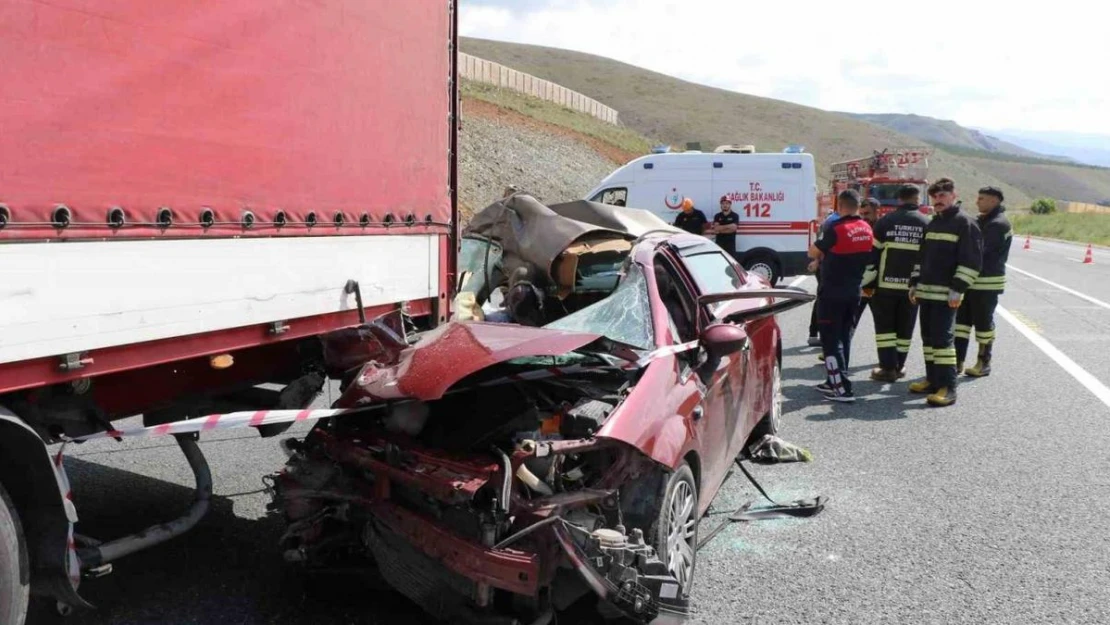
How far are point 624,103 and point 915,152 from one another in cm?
8259

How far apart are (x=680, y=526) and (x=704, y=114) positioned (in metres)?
110

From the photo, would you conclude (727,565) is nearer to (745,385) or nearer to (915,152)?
(745,385)

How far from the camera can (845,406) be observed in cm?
774

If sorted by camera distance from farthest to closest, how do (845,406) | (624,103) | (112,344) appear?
(624,103) → (845,406) → (112,344)

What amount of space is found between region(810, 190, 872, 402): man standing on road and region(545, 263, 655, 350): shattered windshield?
12.8 ft

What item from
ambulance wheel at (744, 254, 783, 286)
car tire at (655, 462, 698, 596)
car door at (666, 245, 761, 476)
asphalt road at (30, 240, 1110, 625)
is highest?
car door at (666, 245, 761, 476)

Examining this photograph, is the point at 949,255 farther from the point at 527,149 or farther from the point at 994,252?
the point at 527,149

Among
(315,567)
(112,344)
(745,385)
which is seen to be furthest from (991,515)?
(112,344)

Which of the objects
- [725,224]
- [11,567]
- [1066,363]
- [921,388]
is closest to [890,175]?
[725,224]

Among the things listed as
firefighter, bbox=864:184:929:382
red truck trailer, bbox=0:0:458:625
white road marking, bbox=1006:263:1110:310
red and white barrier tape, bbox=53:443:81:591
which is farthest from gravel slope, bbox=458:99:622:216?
red and white barrier tape, bbox=53:443:81:591

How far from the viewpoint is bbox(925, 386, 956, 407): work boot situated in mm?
7723

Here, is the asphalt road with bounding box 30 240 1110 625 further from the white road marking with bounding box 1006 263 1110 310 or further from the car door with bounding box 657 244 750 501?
the white road marking with bounding box 1006 263 1110 310

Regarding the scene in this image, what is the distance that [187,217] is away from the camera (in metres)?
3.24

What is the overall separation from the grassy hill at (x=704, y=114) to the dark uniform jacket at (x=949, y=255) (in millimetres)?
83990
